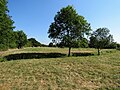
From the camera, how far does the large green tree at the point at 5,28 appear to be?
1183 inches

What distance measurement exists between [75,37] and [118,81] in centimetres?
2664

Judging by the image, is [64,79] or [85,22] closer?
[64,79]

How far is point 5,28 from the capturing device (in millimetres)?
30516

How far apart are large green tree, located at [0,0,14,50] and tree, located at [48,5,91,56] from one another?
13.5 metres

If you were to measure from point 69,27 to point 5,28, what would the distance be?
16.4 m

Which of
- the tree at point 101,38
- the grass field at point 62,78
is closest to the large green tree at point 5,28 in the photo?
the grass field at point 62,78

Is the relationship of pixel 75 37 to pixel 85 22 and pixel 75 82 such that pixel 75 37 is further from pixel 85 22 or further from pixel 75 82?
pixel 75 82

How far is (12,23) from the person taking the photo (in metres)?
32.7

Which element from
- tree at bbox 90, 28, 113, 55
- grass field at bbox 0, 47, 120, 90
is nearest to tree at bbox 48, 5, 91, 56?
tree at bbox 90, 28, 113, 55

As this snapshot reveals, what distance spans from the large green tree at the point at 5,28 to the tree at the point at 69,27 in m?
13.5

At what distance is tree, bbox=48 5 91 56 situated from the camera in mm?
42562

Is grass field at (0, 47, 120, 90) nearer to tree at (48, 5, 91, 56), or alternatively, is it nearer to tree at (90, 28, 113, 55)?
tree at (48, 5, 91, 56)

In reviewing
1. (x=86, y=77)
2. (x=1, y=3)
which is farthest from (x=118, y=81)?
(x=1, y=3)

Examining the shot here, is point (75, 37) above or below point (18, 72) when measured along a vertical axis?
above
